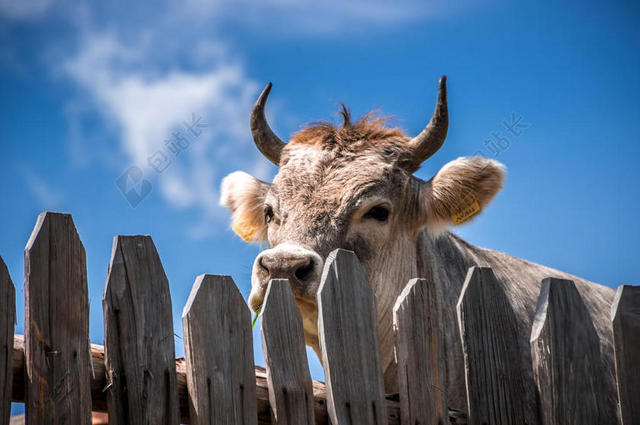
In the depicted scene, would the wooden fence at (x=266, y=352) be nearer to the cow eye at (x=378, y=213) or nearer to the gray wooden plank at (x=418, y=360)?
the gray wooden plank at (x=418, y=360)

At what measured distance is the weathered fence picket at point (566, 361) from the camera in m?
2.54

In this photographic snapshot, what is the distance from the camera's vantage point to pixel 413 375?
8.32ft

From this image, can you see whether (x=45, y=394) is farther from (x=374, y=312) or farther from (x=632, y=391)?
(x=632, y=391)

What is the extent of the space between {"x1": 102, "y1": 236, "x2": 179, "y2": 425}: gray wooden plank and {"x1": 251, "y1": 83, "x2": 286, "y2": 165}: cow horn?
10.7ft

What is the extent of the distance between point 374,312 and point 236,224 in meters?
3.49

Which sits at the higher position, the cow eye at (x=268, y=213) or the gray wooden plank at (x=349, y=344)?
the cow eye at (x=268, y=213)

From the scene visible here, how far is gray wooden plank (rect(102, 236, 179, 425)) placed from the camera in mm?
2248

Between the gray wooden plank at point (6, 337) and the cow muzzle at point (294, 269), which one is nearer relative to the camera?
the gray wooden plank at point (6, 337)

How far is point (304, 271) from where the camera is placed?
3883 millimetres

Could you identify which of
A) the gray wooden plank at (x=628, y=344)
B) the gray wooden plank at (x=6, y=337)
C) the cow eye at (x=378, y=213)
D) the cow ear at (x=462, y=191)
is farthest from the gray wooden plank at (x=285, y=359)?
the cow ear at (x=462, y=191)

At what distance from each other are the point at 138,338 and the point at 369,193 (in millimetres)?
2699

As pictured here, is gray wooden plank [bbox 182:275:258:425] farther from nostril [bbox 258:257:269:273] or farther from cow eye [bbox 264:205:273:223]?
cow eye [bbox 264:205:273:223]

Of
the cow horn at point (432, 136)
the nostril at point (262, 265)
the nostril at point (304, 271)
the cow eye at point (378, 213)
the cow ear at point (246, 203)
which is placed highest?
the cow horn at point (432, 136)

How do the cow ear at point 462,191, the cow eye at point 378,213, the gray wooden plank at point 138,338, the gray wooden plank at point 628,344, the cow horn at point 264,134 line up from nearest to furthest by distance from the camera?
the gray wooden plank at point 138,338, the gray wooden plank at point 628,344, the cow eye at point 378,213, the cow ear at point 462,191, the cow horn at point 264,134
